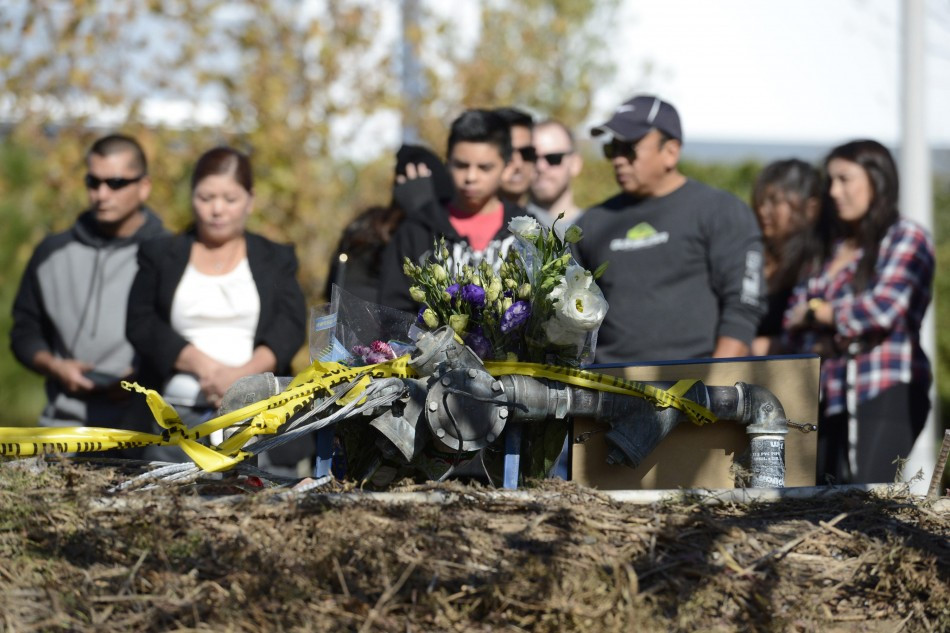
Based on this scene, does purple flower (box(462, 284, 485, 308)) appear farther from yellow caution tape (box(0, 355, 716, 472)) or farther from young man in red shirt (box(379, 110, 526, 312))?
young man in red shirt (box(379, 110, 526, 312))

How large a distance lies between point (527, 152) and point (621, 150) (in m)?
0.82

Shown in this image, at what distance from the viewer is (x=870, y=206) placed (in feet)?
18.0

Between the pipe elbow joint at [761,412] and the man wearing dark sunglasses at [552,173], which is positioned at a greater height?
the man wearing dark sunglasses at [552,173]

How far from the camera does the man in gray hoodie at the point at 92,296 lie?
18.2ft

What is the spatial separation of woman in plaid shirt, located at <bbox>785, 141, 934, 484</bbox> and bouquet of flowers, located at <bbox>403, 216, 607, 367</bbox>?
7.85 feet

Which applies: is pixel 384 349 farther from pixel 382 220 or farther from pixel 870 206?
pixel 870 206


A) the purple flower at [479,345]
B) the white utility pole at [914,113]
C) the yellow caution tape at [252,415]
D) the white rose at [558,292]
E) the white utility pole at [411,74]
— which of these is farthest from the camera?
the white utility pole at [411,74]

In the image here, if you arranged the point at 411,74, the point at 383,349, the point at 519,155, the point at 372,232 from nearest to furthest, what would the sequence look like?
the point at 383,349
the point at 372,232
the point at 519,155
the point at 411,74

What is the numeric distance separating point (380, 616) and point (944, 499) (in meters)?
1.48

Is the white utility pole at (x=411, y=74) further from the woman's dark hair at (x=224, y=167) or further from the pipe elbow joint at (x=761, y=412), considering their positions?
the pipe elbow joint at (x=761, y=412)

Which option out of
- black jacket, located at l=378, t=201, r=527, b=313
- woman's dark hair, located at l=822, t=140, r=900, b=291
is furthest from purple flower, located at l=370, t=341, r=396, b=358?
woman's dark hair, located at l=822, t=140, r=900, b=291

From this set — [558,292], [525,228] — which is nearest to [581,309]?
[558,292]

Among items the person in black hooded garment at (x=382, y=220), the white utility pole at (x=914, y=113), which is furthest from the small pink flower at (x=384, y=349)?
the white utility pole at (x=914, y=113)

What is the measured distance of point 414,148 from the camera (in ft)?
19.8
